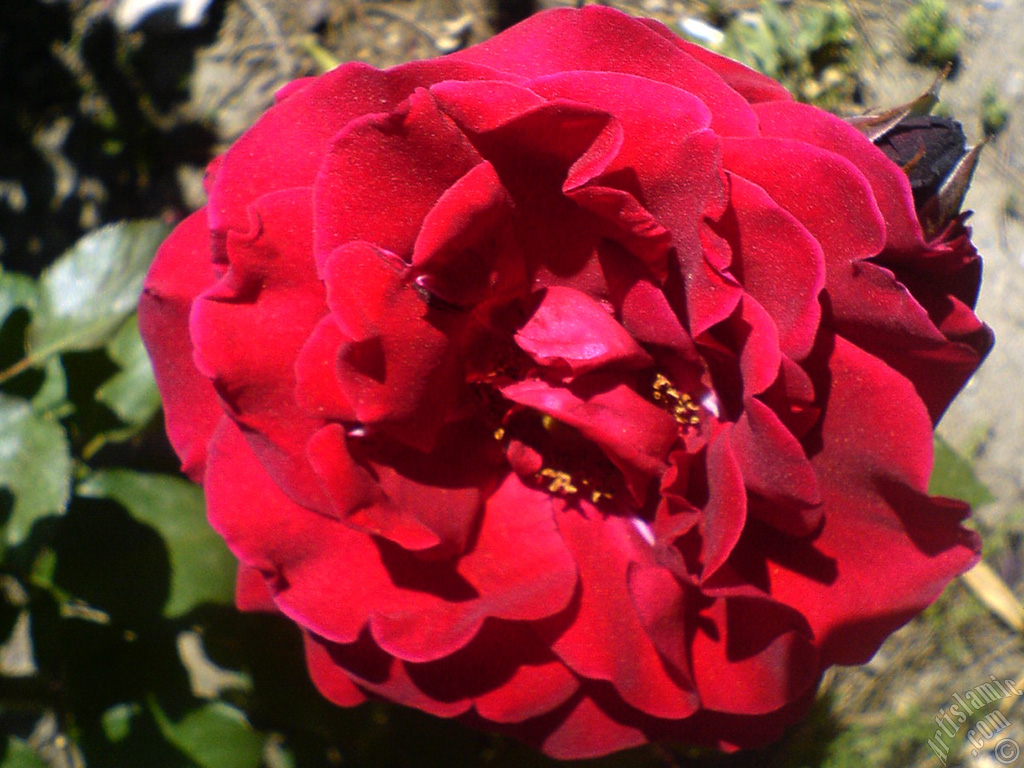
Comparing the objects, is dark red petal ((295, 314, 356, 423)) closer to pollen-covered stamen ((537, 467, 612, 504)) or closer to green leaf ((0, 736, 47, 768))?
pollen-covered stamen ((537, 467, 612, 504))

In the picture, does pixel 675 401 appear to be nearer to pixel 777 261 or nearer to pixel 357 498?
pixel 777 261

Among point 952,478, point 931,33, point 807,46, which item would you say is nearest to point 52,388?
point 952,478

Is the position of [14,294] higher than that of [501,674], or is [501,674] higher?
[501,674]

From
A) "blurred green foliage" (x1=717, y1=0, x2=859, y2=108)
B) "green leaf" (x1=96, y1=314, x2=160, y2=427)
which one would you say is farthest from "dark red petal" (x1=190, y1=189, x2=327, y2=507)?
"blurred green foliage" (x1=717, y1=0, x2=859, y2=108)

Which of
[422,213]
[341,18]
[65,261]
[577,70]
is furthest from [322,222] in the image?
[341,18]

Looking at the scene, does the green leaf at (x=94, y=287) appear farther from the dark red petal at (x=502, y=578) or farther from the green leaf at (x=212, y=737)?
the dark red petal at (x=502, y=578)

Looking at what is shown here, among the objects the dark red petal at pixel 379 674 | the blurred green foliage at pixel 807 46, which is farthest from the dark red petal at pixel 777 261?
the blurred green foliage at pixel 807 46
